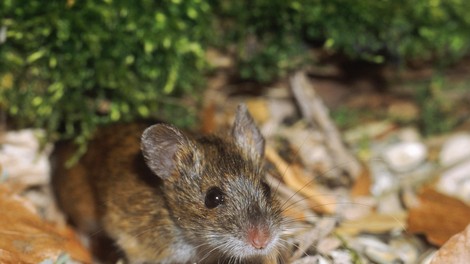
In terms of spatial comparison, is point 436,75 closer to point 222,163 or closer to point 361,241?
point 361,241

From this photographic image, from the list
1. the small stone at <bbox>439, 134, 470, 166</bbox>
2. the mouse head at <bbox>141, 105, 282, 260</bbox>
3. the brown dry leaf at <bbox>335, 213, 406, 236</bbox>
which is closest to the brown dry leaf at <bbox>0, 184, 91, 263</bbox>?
the mouse head at <bbox>141, 105, 282, 260</bbox>

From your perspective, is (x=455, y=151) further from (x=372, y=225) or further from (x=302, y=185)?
(x=302, y=185)

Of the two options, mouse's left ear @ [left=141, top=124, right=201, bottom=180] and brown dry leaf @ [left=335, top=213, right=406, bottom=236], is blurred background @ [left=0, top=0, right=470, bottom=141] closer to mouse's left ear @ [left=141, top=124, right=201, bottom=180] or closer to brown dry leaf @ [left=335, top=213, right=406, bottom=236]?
mouse's left ear @ [left=141, top=124, right=201, bottom=180]

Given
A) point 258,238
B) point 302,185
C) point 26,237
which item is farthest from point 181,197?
point 302,185

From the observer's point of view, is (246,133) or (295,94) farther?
(295,94)

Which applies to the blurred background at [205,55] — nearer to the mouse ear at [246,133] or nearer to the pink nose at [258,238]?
the mouse ear at [246,133]

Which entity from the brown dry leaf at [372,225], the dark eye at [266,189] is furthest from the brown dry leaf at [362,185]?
the dark eye at [266,189]
